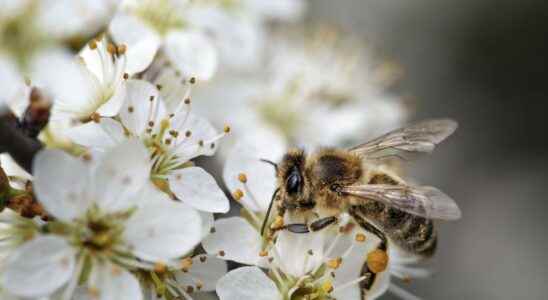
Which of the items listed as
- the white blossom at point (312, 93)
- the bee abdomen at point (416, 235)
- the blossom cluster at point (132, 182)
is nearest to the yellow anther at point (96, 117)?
the blossom cluster at point (132, 182)

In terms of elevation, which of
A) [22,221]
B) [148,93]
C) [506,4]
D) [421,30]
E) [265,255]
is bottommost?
[22,221]

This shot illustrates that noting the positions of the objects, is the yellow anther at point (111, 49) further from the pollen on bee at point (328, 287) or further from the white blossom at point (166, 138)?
the pollen on bee at point (328, 287)

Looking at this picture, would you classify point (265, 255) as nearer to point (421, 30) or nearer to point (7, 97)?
point (7, 97)

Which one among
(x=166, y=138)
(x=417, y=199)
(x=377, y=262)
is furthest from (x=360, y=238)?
(x=166, y=138)

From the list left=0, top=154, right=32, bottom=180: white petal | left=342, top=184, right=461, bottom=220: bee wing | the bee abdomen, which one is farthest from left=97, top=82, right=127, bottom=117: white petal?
the bee abdomen

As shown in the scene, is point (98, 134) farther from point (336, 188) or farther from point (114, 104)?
point (336, 188)

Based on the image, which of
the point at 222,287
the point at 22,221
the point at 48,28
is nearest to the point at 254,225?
the point at 222,287

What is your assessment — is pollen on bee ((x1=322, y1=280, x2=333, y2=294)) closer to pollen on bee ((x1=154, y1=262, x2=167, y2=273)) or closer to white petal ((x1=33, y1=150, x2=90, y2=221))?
pollen on bee ((x1=154, y1=262, x2=167, y2=273))

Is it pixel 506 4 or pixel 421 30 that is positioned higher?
pixel 506 4
